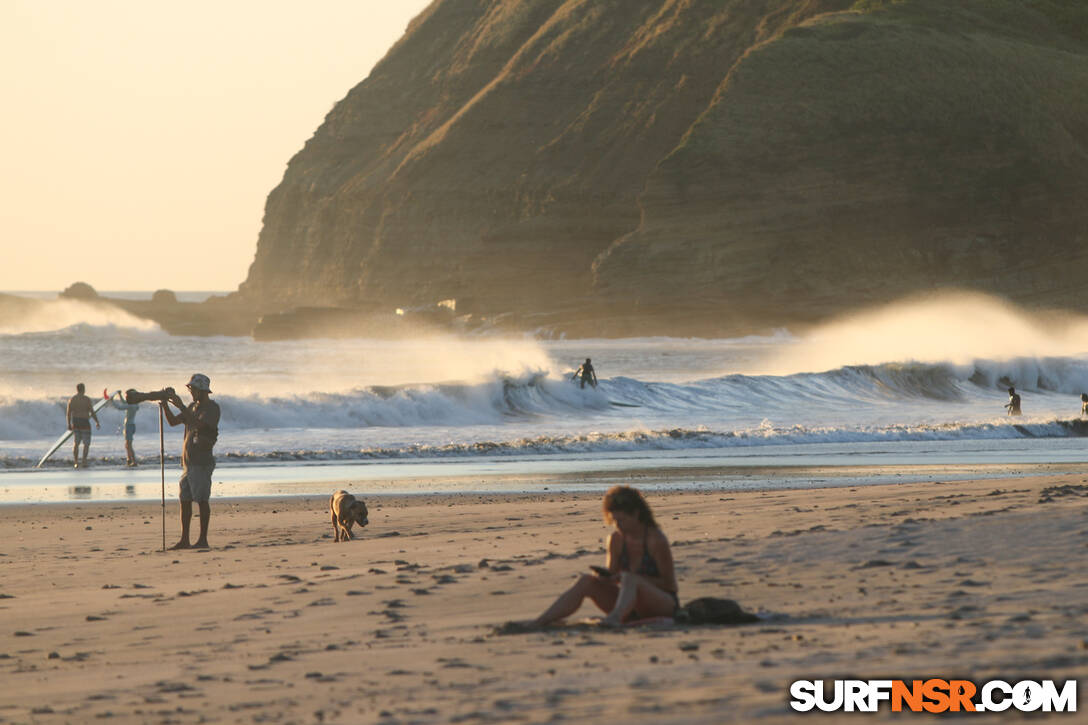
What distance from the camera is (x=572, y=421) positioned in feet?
114

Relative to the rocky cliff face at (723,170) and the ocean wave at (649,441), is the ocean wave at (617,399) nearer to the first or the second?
the ocean wave at (649,441)

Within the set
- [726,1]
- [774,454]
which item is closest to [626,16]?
[726,1]

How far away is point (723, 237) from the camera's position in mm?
113500

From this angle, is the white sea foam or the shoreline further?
the white sea foam

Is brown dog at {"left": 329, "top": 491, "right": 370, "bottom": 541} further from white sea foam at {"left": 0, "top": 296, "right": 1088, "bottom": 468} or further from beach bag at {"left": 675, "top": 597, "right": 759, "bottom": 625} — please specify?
white sea foam at {"left": 0, "top": 296, "right": 1088, "bottom": 468}

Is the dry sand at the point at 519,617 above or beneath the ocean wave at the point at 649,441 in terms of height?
beneath

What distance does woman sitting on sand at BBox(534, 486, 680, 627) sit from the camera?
7.30 metres

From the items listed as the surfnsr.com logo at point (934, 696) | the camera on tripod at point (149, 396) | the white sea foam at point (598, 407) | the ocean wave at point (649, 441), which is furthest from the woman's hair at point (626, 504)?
the white sea foam at point (598, 407)

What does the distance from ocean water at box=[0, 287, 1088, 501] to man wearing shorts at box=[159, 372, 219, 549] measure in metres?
5.74

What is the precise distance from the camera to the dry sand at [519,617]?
581cm

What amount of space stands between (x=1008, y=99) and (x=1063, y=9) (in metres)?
29.0

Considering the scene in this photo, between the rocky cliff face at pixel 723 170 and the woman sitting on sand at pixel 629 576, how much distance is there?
104m

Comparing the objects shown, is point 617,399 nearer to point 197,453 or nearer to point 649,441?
point 649,441

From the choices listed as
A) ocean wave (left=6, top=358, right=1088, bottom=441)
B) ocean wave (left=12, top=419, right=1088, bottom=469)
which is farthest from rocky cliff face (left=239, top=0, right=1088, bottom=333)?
ocean wave (left=12, top=419, right=1088, bottom=469)
